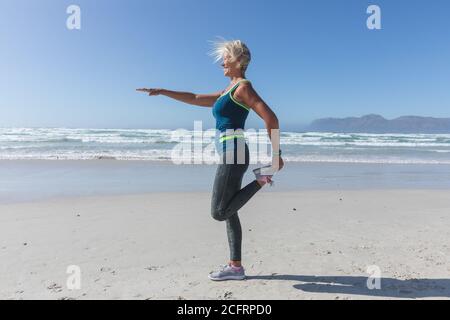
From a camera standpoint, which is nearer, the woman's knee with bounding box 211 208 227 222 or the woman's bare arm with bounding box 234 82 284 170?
the woman's bare arm with bounding box 234 82 284 170

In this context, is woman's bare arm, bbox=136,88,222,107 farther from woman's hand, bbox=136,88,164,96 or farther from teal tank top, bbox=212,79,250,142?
teal tank top, bbox=212,79,250,142

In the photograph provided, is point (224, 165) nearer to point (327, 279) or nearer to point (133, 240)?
point (327, 279)

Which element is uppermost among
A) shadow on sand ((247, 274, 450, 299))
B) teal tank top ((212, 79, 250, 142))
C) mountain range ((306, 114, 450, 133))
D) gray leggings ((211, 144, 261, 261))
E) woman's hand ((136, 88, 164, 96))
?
mountain range ((306, 114, 450, 133))

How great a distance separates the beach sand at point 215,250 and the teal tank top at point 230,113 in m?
1.36

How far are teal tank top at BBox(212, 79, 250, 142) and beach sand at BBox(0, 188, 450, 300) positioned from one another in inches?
53.4

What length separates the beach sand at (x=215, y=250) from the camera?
11.2 feet

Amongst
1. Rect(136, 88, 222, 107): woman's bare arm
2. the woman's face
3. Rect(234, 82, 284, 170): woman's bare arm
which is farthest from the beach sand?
the woman's face

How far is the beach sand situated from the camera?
3426mm

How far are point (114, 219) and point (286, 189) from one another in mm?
4928

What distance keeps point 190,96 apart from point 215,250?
1.84 m

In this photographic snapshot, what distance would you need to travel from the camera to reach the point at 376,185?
10.9 metres

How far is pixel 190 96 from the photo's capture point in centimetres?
374

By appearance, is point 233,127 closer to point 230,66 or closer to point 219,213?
point 230,66
